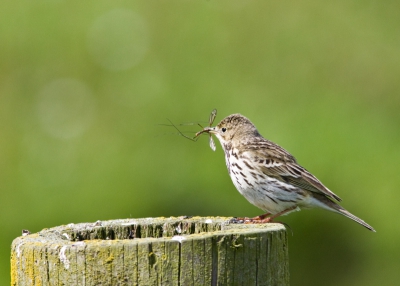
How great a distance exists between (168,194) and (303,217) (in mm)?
1982

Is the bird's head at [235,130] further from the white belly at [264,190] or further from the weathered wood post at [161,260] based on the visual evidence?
the weathered wood post at [161,260]

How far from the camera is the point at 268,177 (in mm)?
8617

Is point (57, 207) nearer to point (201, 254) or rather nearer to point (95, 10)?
point (95, 10)

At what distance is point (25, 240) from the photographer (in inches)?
206

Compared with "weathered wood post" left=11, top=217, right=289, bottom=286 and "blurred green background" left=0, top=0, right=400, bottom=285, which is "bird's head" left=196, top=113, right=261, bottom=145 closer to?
"blurred green background" left=0, top=0, right=400, bottom=285

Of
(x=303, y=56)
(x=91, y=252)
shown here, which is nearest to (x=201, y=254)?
(x=91, y=252)

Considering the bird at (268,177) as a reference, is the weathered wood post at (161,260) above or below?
below

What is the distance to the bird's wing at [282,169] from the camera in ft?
28.6

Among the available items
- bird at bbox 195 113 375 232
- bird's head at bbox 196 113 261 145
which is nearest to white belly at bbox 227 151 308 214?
bird at bbox 195 113 375 232

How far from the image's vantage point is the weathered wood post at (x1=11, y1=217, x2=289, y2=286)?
4691mm

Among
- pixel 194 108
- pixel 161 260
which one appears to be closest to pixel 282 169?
pixel 194 108

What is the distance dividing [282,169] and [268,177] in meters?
0.32

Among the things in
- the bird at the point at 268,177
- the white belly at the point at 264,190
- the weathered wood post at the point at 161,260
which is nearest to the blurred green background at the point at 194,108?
the bird at the point at 268,177

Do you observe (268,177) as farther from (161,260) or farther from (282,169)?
(161,260)
